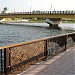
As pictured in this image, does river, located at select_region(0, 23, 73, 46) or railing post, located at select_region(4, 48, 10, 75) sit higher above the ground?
railing post, located at select_region(4, 48, 10, 75)

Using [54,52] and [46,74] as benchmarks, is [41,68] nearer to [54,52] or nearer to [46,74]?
[46,74]

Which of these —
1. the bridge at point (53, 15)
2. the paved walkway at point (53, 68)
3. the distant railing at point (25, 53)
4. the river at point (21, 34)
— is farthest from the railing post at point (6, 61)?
the bridge at point (53, 15)

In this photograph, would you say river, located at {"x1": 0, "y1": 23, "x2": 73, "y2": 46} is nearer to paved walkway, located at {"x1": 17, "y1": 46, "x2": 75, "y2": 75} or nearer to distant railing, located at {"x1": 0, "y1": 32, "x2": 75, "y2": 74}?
distant railing, located at {"x1": 0, "y1": 32, "x2": 75, "y2": 74}

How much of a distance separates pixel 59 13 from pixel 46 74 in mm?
68031

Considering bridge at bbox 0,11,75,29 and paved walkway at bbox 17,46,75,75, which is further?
bridge at bbox 0,11,75,29

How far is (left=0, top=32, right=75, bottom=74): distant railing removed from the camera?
792 centimetres

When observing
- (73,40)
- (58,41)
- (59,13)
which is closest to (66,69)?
(58,41)

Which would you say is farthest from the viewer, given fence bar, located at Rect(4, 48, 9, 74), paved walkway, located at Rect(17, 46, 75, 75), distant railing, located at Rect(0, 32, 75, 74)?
paved walkway, located at Rect(17, 46, 75, 75)

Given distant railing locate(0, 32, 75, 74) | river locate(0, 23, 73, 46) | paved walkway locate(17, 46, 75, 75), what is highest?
distant railing locate(0, 32, 75, 74)

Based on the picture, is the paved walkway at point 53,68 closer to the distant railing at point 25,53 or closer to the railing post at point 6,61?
the distant railing at point 25,53

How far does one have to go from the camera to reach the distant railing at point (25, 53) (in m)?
7.92

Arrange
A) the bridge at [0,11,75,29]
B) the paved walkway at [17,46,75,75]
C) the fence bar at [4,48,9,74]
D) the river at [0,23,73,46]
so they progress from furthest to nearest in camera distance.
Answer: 1. the bridge at [0,11,75,29]
2. the river at [0,23,73,46]
3. the paved walkway at [17,46,75,75]
4. the fence bar at [4,48,9,74]

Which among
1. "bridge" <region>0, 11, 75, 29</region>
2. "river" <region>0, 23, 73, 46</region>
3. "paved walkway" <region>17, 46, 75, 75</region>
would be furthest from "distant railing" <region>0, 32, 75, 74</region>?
"bridge" <region>0, 11, 75, 29</region>

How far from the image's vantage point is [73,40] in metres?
17.5
